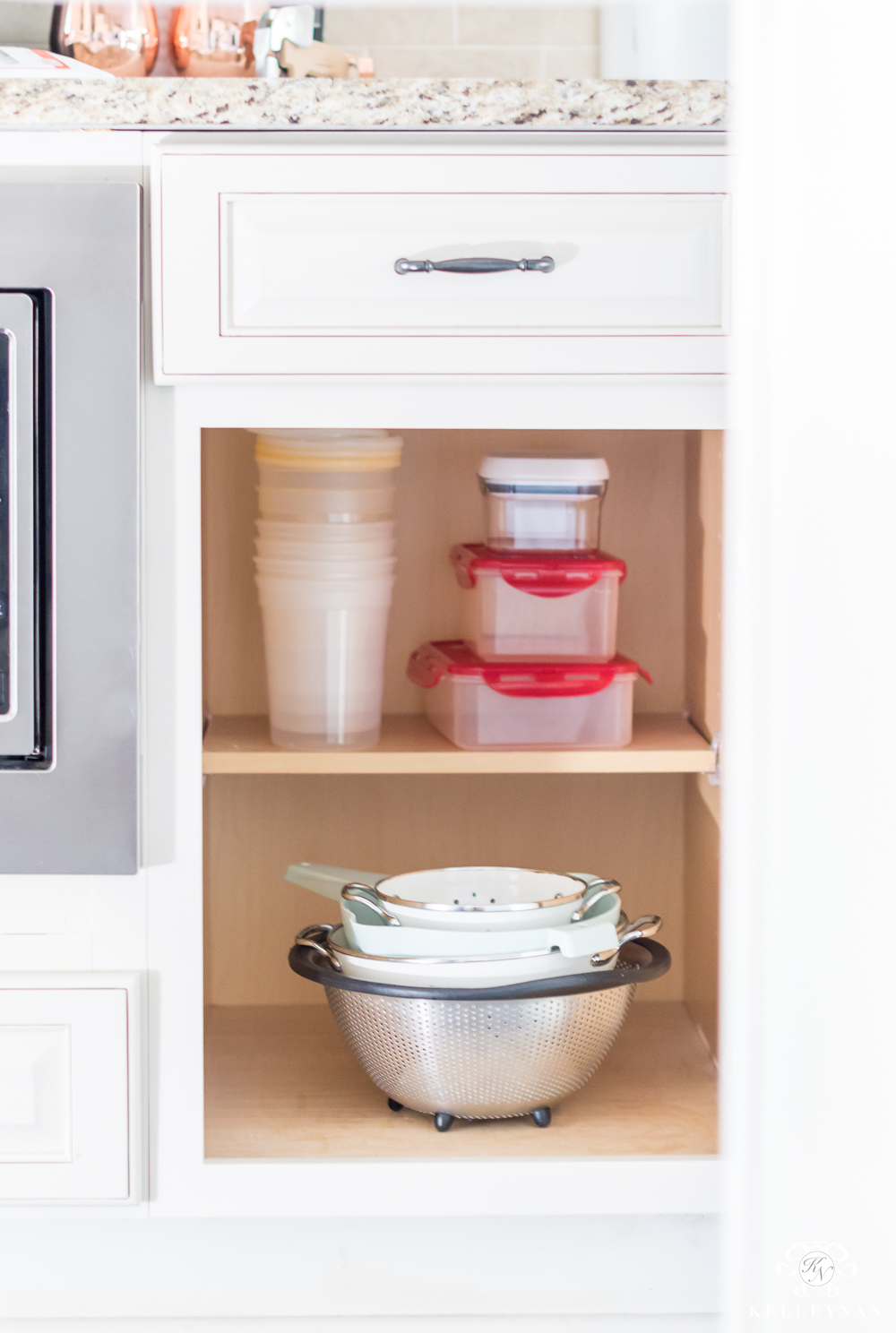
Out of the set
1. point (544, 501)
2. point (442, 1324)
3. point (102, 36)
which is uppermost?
point (102, 36)

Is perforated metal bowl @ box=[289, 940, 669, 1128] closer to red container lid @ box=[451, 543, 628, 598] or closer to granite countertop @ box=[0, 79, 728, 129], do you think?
red container lid @ box=[451, 543, 628, 598]

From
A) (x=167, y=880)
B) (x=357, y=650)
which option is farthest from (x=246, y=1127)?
(x=357, y=650)

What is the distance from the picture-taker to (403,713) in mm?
1249

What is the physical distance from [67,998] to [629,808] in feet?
2.26

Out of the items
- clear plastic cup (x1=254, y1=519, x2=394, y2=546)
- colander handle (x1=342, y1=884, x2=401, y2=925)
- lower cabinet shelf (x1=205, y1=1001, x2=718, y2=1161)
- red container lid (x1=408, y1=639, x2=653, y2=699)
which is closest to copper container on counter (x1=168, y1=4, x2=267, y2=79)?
clear plastic cup (x1=254, y1=519, x2=394, y2=546)

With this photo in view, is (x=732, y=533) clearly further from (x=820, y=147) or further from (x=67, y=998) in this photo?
(x=67, y=998)

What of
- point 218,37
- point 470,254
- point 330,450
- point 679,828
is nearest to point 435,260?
point 470,254

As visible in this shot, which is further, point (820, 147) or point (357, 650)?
point (357, 650)

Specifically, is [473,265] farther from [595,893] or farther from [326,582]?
[595,893]

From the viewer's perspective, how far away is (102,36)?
111cm

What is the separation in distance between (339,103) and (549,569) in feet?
1.46

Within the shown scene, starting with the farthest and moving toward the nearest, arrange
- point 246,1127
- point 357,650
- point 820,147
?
1. point 357,650
2. point 246,1127
3. point 820,147

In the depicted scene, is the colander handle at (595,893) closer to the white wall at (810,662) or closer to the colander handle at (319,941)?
the colander handle at (319,941)

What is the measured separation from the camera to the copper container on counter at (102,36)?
1103 millimetres
